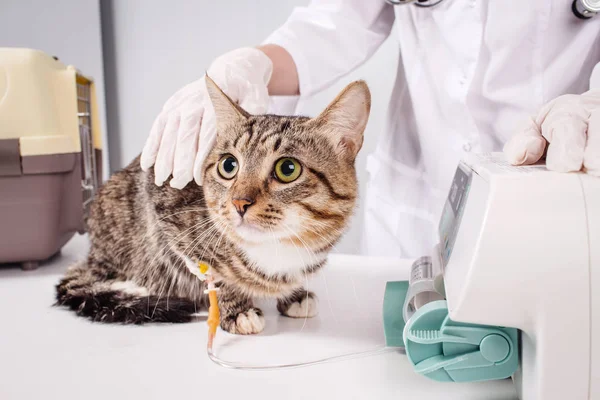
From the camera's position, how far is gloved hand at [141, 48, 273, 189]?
87 centimetres

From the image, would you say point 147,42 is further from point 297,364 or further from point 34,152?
point 297,364

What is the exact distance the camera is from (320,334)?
0.79 meters

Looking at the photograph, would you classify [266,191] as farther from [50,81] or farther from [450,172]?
[50,81]

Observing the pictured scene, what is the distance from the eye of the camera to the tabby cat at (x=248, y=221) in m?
0.77

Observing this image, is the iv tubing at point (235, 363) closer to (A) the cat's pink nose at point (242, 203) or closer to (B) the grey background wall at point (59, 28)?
(A) the cat's pink nose at point (242, 203)

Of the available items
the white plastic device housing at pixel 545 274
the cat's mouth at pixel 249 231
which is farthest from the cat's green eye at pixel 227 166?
the white plastic device housing at pixel 545 274

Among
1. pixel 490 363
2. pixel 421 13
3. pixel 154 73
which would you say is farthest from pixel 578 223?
pixel 154 73

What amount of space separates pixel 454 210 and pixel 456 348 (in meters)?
0.19

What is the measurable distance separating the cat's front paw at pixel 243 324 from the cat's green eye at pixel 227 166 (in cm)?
24

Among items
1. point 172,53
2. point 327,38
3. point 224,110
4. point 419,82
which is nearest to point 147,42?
point 172,53

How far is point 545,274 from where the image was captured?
17.7 inches

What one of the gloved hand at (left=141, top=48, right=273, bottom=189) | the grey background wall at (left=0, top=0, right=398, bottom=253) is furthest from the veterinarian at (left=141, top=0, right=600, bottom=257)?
the grey background wall at (left=0, top=0, right=398, bottom=253)

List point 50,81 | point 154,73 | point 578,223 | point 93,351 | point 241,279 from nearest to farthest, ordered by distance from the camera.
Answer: point 578,223
point 93,351
point 241,279
point 50,81
point 154,73

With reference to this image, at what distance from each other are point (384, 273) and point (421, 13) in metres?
0.68
